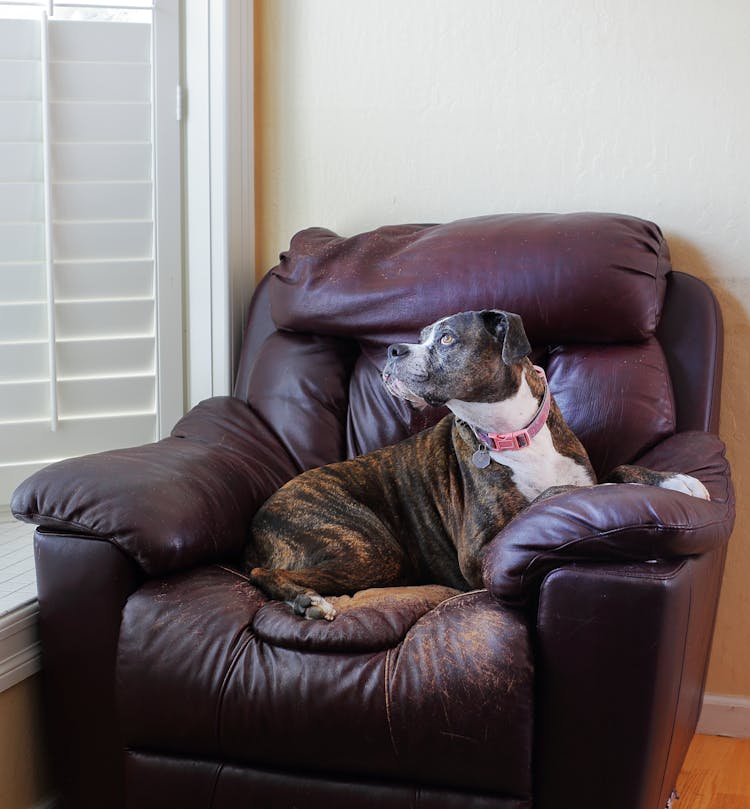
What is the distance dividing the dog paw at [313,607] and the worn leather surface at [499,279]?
0.86 meters

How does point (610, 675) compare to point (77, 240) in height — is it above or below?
below

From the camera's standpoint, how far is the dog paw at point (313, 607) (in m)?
1.83

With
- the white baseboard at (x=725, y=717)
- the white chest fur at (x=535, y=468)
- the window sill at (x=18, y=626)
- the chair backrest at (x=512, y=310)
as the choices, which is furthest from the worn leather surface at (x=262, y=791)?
the white baseboard at (x=725, y=717)

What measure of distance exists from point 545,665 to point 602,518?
0.27 meters

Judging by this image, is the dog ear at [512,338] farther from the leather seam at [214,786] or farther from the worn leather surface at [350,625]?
the leather seam at [214,786]

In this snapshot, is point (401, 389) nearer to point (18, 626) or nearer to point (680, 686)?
point (680, 686)

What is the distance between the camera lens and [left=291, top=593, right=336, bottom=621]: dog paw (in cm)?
183

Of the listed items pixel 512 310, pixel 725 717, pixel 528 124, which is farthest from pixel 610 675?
pixel 528 124

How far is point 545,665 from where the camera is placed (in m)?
1.69

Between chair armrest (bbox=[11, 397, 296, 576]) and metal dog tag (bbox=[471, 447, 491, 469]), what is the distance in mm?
530

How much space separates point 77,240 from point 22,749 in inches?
50.0

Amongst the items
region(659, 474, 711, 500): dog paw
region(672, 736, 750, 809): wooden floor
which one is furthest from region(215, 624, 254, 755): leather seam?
region(672, 736, 750, 809): wooden floor

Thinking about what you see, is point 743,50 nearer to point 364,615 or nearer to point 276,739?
point 364,615

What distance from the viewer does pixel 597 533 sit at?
166 cm
